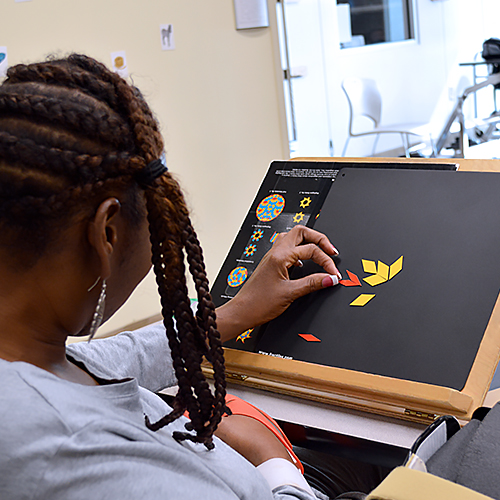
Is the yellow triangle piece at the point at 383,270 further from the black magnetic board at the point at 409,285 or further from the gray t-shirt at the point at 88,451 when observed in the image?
the gray t-shirt at the point at 88,451

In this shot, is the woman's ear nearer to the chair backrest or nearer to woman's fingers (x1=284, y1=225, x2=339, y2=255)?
woman's fingers (x1=284, y1=225, x2=339, y2=255)

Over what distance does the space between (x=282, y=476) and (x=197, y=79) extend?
225 centimetres

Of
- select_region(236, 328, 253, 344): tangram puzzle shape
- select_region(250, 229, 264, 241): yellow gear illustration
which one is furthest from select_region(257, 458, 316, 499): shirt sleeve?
select_region(250, 229, 264, 241): yellow gear illustration

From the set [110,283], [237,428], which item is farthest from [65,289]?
[237,428]

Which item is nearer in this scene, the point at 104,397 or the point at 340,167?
the point at 104,397

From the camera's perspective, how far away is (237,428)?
0.83 meters

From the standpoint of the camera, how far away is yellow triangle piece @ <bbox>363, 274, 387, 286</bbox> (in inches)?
36.2

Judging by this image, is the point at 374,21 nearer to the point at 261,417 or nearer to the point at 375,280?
the point at 375,280

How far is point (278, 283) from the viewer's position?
3.20 feet

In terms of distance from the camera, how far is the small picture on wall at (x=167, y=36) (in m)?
2.56

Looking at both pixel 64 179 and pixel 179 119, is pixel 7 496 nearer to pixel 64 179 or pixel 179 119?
pixel 64 179

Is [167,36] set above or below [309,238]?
above

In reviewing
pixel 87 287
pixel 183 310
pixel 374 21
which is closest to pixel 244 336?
pixel 183 310

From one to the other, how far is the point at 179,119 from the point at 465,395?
218 cm
